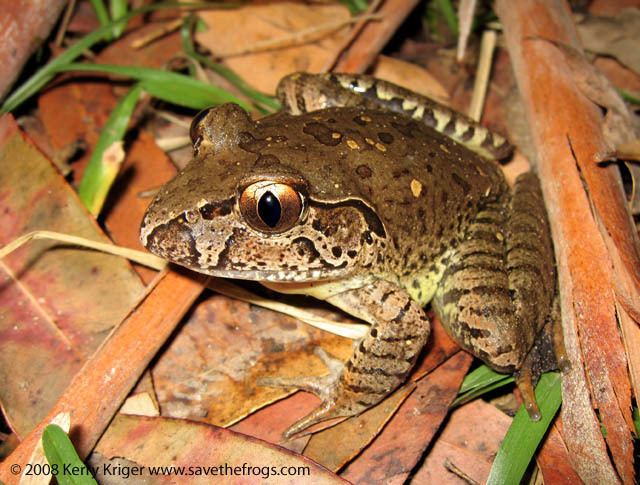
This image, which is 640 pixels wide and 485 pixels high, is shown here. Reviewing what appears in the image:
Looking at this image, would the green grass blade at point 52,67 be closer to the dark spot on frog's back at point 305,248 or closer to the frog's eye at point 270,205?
the frog's eye at point 270,205

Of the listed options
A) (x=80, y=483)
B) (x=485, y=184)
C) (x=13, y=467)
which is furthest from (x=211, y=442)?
(x=485, y=184)

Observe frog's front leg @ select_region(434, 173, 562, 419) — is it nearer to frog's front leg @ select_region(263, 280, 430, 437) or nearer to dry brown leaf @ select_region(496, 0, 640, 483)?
dry brown leaf @ select_region(496, 0, 640, 483)

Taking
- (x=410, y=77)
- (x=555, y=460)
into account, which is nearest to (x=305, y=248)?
(x=555, y=460)

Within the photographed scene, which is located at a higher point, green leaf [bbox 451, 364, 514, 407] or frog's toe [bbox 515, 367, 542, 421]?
frog's toe [bbox 515, 367, 542, 421]

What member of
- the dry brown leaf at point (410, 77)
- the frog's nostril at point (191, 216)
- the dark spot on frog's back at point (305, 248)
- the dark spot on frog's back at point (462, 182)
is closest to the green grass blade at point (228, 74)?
the dry brown leaf at point (410, 77)

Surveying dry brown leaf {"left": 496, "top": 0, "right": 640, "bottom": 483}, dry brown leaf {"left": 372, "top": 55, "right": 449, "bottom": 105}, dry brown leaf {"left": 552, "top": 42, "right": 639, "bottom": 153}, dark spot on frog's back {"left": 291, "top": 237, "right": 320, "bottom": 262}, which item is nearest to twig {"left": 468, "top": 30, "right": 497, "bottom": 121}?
dry brown leaf {"left": 372, "top": 55, "right": 449, "bottom": 105}

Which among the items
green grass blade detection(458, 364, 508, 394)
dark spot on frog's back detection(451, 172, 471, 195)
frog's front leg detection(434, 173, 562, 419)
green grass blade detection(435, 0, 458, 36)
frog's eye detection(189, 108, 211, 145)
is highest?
frog's eye detection(189, 108, 211, 145)
